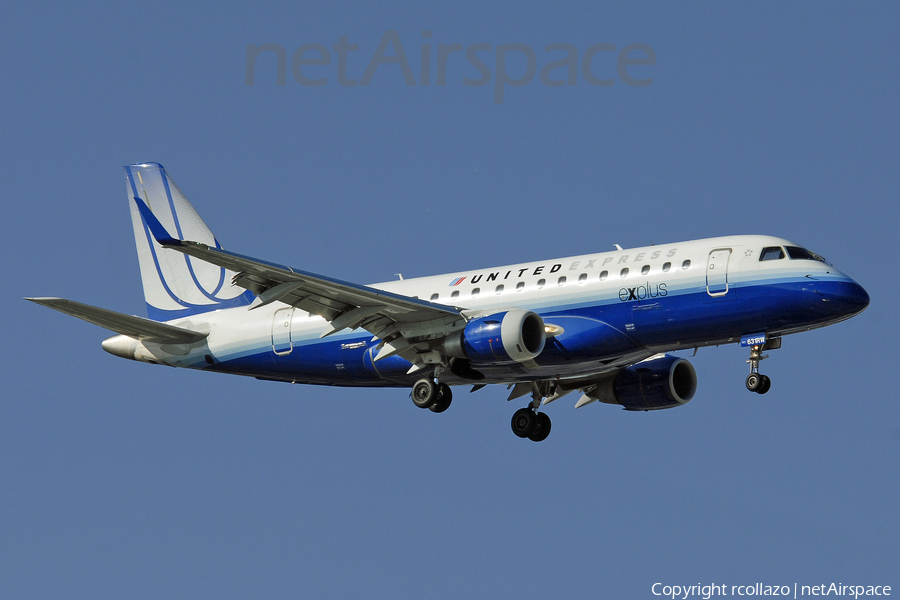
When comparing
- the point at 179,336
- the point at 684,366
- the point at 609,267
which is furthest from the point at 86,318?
the point at 684,366

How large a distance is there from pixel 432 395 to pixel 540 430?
626 centimetres

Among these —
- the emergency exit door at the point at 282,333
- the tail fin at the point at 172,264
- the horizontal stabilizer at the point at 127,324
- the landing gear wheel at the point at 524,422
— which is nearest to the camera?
the horizontal stabilizer at the point at 127,324

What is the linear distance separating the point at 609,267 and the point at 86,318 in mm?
17902

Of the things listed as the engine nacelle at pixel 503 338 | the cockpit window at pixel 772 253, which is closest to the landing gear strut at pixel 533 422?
the engine nacelle at pixel 503 338

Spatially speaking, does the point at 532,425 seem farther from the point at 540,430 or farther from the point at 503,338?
the point at 503,338

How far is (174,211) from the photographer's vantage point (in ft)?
172

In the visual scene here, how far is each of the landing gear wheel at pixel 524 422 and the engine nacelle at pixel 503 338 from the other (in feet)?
22.9

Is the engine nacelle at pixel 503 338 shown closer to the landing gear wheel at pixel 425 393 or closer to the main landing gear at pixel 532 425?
the landing gear wheel at pixel 425 393

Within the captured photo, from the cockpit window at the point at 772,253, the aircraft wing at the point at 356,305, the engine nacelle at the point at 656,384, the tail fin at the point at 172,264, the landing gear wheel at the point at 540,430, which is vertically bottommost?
the landing gear wheel at the point at 540,430

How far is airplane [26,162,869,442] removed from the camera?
127ft

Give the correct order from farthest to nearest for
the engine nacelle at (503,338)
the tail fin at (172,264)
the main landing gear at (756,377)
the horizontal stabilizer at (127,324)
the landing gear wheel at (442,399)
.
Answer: the tail fin at (172,264) → the landing gear wheel at (442,399) → the horizontal stabilizer at (127,324) → the engine nacelle at (503,338) → the main landing gear at (756,377)

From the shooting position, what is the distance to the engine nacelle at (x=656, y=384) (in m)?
45.9

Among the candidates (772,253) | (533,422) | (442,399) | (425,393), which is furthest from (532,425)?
(772,253)

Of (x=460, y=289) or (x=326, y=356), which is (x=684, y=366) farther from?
(x=326, y=356)
